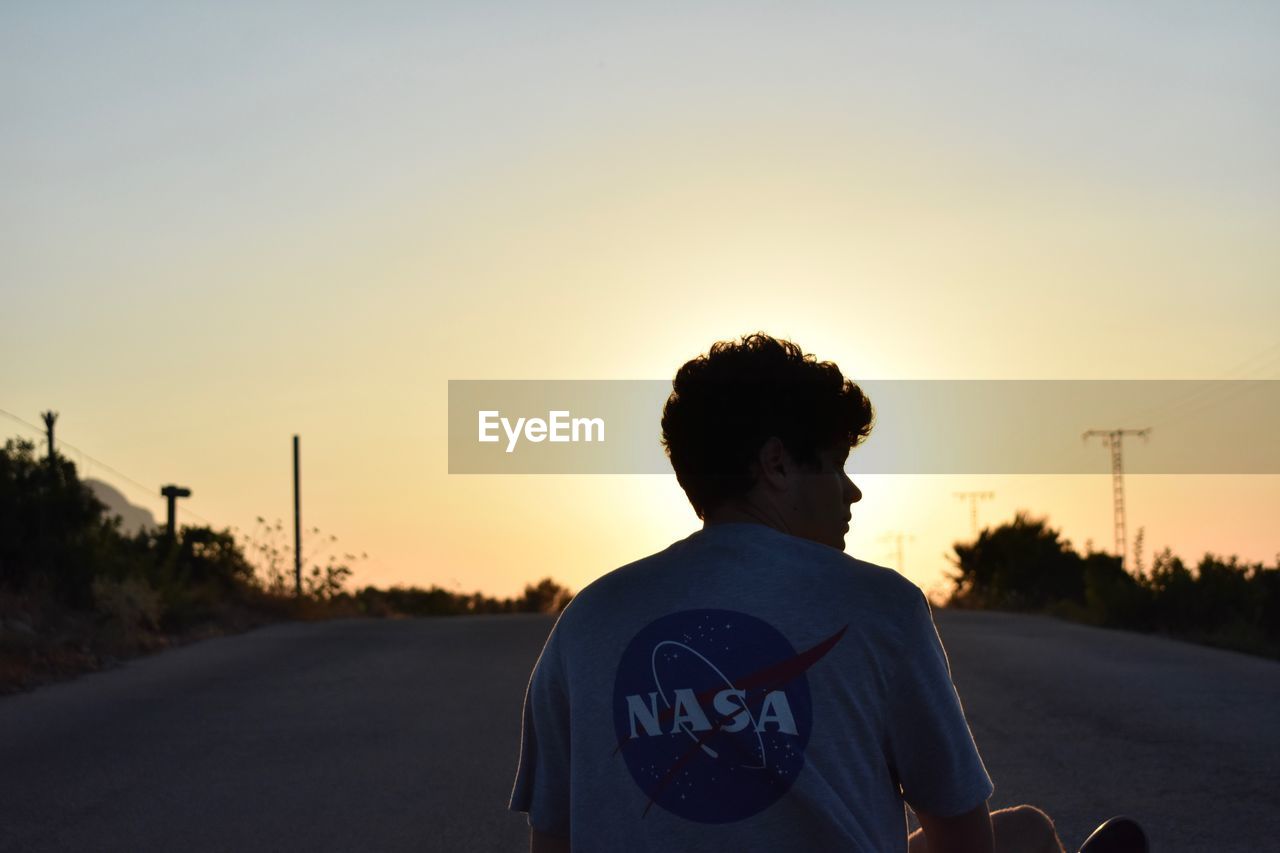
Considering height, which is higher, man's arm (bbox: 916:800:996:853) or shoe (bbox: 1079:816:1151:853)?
man's arm (bbox: 916:800:996:853)

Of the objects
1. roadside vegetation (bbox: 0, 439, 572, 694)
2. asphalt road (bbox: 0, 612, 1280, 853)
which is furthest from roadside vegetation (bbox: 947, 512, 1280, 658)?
roadside vegetation (bbox: 0, 439, 572, 694)

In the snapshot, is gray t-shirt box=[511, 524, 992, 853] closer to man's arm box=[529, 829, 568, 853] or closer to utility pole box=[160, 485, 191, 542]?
man's arm box=[529, 829, 568, 853]

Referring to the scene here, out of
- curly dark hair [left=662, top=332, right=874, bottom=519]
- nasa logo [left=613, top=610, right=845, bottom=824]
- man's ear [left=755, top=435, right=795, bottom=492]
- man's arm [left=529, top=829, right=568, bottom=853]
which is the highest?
curly dark hair [left=662, top=332, right=874, bottom=519]

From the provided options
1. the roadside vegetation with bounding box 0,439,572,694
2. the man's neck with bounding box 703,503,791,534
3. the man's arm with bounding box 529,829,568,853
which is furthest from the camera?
the roadside vegetation with bounding box 0,439,572,694

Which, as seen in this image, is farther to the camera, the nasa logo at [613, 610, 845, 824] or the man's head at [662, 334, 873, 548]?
the man's head at [662, 334, 873, 548]

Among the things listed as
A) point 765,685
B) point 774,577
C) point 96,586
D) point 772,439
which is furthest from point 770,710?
point 96,586

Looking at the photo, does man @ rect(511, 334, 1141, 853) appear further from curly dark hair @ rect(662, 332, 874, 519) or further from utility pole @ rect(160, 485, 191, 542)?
utility pole @ rect(160, 485, 191, 542)

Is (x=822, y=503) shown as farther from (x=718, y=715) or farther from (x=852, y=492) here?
(x=718, y=715)

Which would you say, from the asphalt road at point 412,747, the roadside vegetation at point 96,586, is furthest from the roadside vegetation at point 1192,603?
the roadside vegetation at point 96,586

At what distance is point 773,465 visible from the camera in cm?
283

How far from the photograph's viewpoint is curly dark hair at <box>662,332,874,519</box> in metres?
2.82

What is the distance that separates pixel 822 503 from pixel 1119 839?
2.90 ft

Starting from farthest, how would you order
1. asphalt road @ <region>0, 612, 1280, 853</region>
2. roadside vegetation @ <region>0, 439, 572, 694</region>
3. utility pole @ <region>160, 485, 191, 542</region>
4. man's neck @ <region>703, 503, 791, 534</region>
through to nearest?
utility pole @ <region>160, 485, 191, 542</region>, roadside vegetation @ <region>0, 439, 572, 694</region>, asphalt road @ <region>0, 612, 1280, 853</region>, man's neck @ <region>703, 503, 791, 534</region>

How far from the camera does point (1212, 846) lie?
262 inches
